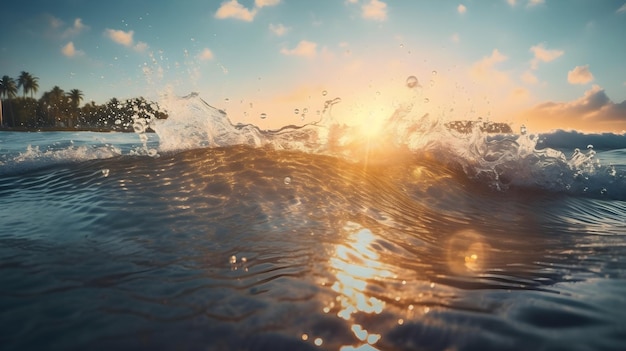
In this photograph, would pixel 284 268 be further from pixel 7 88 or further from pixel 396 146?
pixel 7 88

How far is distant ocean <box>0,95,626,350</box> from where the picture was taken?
149 centimetres

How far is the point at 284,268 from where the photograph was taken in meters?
2.20

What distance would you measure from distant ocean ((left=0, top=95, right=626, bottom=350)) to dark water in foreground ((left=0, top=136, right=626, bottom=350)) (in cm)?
1

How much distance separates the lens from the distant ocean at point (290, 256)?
1488 millimetres

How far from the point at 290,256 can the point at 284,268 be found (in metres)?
0.23

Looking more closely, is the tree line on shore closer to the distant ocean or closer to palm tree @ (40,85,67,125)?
palm tree @ (40,85,67,125)

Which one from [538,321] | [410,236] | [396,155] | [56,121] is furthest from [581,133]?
[56,121]

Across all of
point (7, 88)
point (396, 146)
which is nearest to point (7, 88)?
point (7, 88)

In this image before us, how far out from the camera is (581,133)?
20281 millimetres

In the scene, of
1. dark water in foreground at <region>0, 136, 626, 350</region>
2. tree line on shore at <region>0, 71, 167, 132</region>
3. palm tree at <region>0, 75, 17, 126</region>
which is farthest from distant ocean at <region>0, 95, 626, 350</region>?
palm tree at <region>0, 75, 17, 126</region>

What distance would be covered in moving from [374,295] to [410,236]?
1529 mm

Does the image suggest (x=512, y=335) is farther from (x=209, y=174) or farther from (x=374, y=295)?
(x=209, y=174)

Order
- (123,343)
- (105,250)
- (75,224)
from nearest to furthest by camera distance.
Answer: (123,343), (105,250), (75,224)

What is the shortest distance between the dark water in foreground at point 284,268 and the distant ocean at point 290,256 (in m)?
0.01
